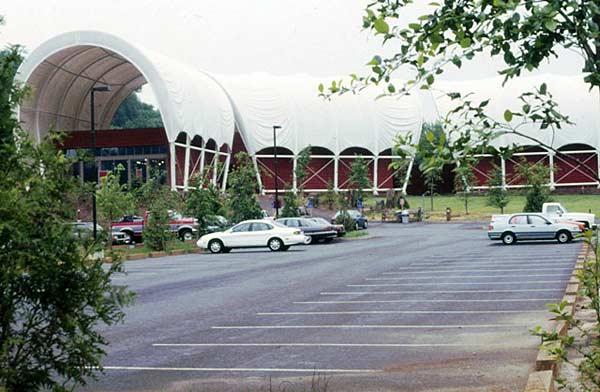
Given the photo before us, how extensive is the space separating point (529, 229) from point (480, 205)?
47.5 meters

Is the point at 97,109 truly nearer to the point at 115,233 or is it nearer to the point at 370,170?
the point at 370,170

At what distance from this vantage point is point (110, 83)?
3282 inches

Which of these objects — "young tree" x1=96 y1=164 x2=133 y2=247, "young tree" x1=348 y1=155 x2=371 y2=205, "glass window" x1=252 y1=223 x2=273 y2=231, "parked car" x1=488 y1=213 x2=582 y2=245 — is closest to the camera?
"parked car" x1=488 y1=213 x2=582 y2=245

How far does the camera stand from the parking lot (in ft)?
32.5

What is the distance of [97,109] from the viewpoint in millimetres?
87625

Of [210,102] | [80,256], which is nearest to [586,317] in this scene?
[80,256]

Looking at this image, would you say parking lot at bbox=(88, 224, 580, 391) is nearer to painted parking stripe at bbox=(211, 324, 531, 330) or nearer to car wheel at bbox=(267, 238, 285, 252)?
painted parking stripe at bbox=(211, 324, 531, 330)

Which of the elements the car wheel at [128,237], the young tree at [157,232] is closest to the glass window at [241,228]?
the young tree at [157,232]

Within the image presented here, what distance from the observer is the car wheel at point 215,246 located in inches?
1551

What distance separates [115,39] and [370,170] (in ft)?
134

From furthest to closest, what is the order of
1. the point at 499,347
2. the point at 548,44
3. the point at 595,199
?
the point at 595,199 → the point at 499,347 → the point at 548,44

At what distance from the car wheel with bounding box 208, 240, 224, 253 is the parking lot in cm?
1214

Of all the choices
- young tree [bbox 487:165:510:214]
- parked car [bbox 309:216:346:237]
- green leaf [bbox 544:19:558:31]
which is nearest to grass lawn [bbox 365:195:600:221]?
young tree [bbox 487:165:510:214]

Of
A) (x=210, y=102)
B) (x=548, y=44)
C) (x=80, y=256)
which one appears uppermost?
(x=210, y=102)
